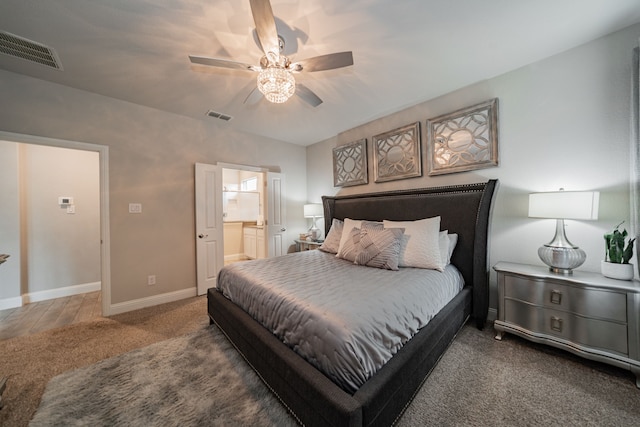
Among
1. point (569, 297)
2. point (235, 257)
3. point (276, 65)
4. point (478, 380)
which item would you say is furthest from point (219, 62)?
point (235, 257)

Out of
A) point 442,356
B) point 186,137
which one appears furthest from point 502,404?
point 186,137

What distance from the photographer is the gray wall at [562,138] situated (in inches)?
71.2

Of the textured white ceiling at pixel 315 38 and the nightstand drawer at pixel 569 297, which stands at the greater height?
the textured white ceiling at pixel 315 38

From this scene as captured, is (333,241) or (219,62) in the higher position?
(219,62)

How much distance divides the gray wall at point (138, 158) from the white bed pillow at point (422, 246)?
3.06m

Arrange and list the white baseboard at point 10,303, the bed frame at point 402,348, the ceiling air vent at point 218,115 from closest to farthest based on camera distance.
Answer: the bed frame at point 402,348, the white baseboard at point 10,303, the ceiling air vent at point 218,115

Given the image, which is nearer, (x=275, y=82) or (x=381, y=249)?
(x=275, y=82)

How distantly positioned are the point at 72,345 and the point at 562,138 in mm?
5009

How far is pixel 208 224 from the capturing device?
348 cm

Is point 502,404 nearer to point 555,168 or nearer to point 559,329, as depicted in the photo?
point 559,329

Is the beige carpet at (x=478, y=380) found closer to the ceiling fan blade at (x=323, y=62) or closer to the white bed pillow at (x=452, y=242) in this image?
the white bed pillow at (x=452, y=242)

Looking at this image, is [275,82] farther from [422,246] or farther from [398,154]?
[398,154]

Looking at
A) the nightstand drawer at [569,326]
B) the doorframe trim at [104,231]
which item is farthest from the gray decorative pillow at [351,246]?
the doorframe trim at [104,231]

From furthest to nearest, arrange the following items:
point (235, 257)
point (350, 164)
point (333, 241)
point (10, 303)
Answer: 1. point (235, 257)
2. point (350, 164)
3. point (333, 241)
4. point (10, 303)
